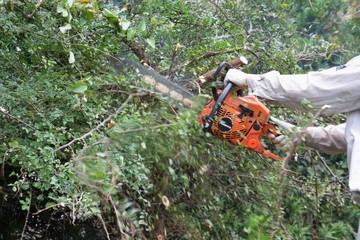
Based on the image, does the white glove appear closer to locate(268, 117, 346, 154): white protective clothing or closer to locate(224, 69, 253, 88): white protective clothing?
locate(224, 69, 253, 88): white protective clothing

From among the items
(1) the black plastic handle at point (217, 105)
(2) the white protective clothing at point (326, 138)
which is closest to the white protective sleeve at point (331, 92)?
(1) the black plastic handle at point (217, 105)

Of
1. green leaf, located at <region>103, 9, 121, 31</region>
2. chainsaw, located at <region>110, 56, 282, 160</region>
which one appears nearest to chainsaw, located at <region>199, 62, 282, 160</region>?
chainsaw, located at <region>110, 56, 282, 160</region>

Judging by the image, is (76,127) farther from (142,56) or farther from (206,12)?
(206,12)

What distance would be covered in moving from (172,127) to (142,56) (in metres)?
1.28

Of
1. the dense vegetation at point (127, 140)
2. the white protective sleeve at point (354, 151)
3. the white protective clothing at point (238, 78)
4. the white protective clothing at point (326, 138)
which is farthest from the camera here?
the white protective clothing at point (326, 138)

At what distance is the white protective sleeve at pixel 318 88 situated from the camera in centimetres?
250

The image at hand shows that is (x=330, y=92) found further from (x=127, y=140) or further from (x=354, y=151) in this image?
(x=127, y=140)

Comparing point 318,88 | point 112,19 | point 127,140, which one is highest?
point 318,88

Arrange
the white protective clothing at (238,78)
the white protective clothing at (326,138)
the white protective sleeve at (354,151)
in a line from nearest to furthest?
the white protective sleeve at (354,151) < the white protective clothing at (238,78) < the white protective clothing at (326,138)

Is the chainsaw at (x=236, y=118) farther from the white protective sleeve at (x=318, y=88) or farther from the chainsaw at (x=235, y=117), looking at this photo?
the white protective sleeve at (x=318, y=88)

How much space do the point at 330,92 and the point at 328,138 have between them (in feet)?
1.57

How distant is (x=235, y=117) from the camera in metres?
2.83

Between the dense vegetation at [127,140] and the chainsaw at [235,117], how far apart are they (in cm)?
9

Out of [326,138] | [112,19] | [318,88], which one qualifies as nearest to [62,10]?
[112,19]
